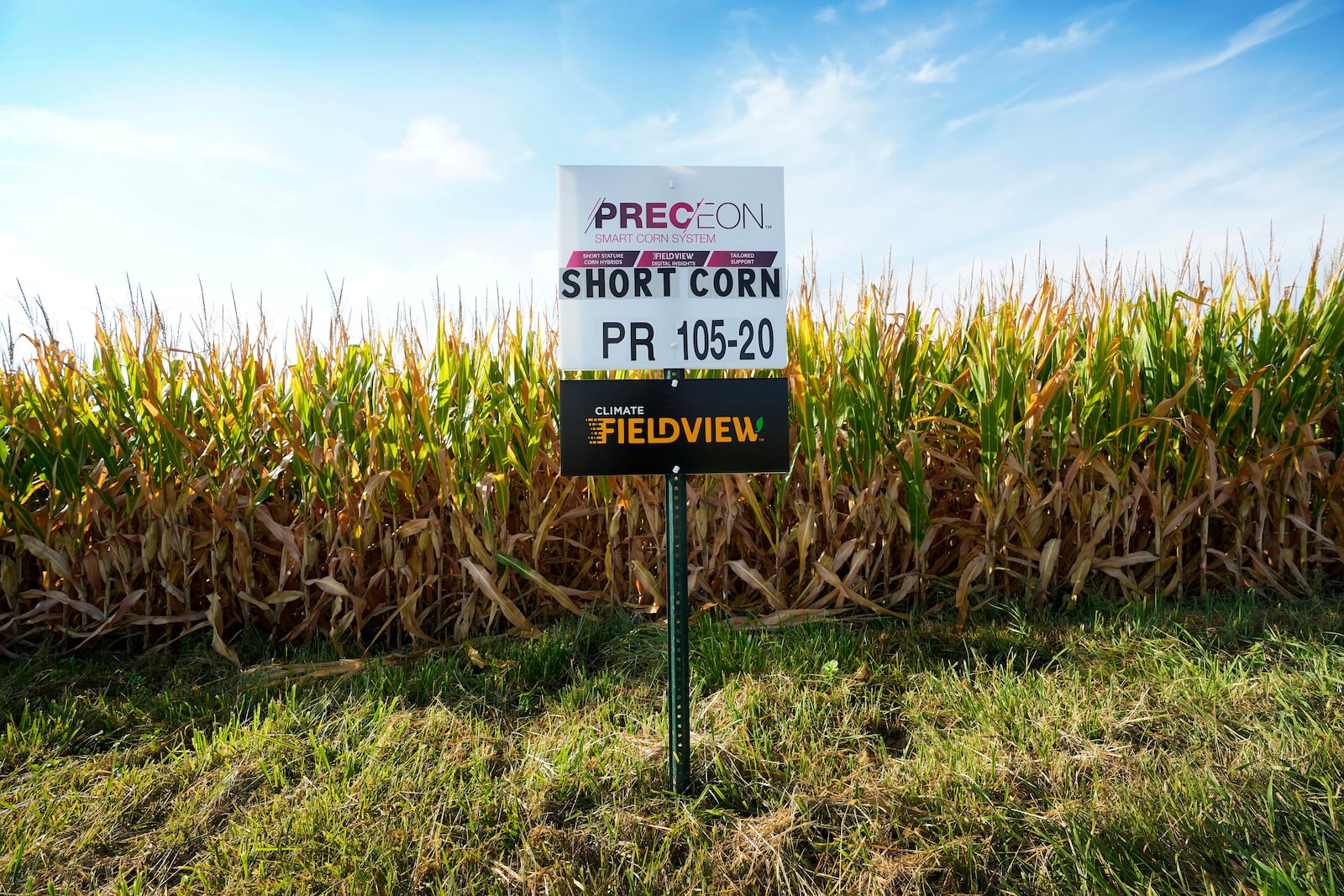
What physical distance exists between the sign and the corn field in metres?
1.30

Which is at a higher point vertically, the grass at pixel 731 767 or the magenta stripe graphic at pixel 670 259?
the magenta stripe graphic at pixel 670 259

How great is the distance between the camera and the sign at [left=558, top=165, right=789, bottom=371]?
230 cm

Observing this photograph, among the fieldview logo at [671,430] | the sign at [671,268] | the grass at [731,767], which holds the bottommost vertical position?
the grass at [731,767]

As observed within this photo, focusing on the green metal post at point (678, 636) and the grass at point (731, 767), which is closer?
the grass at point (731, 767)

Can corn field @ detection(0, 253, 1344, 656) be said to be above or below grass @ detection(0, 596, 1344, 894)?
above

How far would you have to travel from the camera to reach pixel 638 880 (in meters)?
2.11

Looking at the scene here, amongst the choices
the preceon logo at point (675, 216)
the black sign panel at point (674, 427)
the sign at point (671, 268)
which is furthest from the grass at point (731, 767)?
the preceon logo at point (675, 216)

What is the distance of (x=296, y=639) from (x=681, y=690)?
2.57m

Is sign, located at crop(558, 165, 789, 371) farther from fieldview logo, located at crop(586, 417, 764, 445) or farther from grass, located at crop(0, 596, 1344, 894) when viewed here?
grass, located at crop(0, 596, 1344, 894)

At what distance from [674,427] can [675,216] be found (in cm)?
68

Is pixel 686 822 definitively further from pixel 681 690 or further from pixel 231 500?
pixel 231 500

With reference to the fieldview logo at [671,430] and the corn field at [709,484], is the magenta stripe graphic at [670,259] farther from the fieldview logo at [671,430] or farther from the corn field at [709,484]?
the corn field at [709,484]

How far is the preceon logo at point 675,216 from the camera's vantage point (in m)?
2.31

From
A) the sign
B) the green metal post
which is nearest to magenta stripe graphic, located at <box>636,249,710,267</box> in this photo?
the sign
